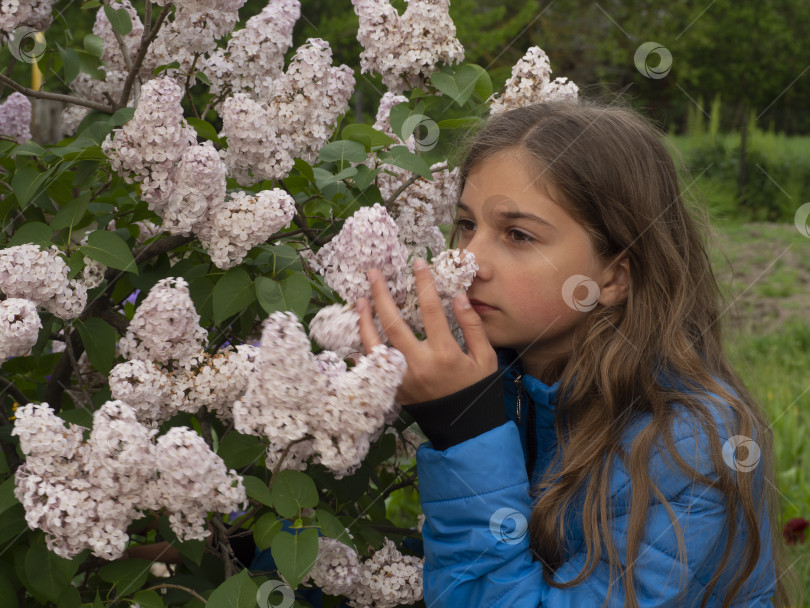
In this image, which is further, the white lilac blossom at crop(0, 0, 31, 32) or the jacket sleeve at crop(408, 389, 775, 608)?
the white lilac blossom at crop(0, 0, 31, 32)

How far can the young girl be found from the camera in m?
1.53

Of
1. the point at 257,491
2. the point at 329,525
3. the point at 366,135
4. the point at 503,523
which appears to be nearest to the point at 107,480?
the point at 257,491

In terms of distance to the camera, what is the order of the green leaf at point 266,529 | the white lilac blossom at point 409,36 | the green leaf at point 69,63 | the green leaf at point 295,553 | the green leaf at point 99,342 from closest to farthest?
the green leaf at point 295,553
the green leaf at point 266,529
the green leaf at point 99,342
the white lilac blossom at point 409,36
the green leaf at point 69,63

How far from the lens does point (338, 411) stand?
48.1 inches

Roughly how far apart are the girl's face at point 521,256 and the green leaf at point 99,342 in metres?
0.69

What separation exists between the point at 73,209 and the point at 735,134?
1395cm

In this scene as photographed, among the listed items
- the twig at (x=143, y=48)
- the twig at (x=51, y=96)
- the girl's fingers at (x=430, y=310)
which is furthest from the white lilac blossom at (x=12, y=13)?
the girl's fingers at (x=430, y=310)

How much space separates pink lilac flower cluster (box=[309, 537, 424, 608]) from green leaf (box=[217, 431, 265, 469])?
0.70ft

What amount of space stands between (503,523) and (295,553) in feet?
1.28

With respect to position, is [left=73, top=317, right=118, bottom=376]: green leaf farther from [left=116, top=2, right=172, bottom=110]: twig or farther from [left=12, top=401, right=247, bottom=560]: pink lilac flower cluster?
[left=116, top=2, right=172, bottom=110]: twig

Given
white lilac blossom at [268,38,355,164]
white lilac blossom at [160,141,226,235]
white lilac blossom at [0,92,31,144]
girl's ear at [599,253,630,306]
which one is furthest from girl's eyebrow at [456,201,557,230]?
white lilac blossom at [0,92,31,144]

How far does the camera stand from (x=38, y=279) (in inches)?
57.6

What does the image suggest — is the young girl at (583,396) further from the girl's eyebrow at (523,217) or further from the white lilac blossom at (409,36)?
the white lilac blossom at (409,36)

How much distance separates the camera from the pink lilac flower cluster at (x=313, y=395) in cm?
120
